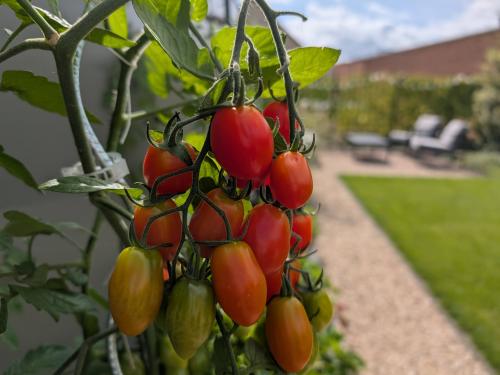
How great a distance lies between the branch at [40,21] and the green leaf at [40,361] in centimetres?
44

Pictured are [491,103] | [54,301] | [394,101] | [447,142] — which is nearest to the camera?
[54,301]

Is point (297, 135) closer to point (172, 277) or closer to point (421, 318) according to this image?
point (172, 277)

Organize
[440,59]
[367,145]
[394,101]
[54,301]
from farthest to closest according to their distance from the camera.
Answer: [440,59]
[394,101]
[367,145]
[54,301]

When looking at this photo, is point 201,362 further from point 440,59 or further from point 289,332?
point 440,59

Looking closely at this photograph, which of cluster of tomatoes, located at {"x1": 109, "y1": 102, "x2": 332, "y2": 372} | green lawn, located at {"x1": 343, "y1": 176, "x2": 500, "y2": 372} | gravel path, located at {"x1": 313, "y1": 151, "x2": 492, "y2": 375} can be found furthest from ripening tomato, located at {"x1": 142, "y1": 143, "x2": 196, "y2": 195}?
green lawn, located at {"x1": 343, "y1": 176, "x2": 500, "y2": 372}

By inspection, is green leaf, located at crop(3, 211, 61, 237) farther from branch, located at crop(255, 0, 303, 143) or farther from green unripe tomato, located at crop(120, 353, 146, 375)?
branch, located at crop(255, 0, 303, 143)

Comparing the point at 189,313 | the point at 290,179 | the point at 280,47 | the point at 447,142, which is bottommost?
the point at 447,142

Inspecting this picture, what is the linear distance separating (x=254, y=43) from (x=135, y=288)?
13.0 inches

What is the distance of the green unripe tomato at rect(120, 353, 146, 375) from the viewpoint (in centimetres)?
68

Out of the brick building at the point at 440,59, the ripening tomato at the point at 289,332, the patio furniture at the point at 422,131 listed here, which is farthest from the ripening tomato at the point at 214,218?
the brick building at the point at 440,59

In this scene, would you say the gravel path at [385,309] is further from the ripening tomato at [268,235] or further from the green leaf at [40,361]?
the ripening tomato at [268,235]

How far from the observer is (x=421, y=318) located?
107 inches

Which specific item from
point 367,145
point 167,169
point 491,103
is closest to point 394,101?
point 491,103

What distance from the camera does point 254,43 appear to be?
0.58 m
